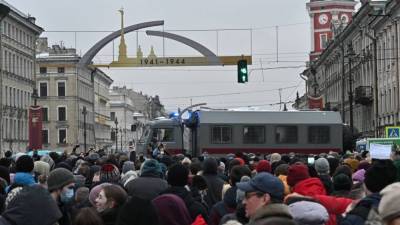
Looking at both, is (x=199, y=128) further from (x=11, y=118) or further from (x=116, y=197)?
(x=11, y=118)

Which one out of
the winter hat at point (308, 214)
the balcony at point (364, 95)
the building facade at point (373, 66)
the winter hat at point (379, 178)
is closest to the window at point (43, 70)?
the building facade at point (373, 66)

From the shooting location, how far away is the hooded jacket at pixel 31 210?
6973mm

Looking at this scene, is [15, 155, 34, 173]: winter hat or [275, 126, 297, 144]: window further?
[275, 126, 297, 144]: window

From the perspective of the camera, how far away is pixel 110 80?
162 m

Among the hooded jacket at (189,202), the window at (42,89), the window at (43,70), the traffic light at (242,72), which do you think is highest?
the window at (43,70)

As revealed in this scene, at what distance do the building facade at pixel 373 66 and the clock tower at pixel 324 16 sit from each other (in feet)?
105

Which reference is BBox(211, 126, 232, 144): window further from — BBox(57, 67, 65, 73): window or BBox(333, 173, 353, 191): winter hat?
BBox(57, 67, 65, 73): window

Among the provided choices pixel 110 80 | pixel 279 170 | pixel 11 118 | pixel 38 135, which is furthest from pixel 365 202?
pixel 110 80

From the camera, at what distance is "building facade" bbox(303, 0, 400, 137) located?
199 ft

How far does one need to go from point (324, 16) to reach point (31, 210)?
122 m

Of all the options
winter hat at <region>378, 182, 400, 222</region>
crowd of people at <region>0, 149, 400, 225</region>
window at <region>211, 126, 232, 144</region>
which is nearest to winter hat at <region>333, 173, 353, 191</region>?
crowd of people at <region>0, 149, 400, 225</region>

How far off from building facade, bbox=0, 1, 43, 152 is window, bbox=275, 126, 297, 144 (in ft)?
167

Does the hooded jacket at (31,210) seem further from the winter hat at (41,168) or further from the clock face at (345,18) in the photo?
the clock face at (345,18)

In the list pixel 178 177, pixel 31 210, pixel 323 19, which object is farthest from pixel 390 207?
pixel 323 19
